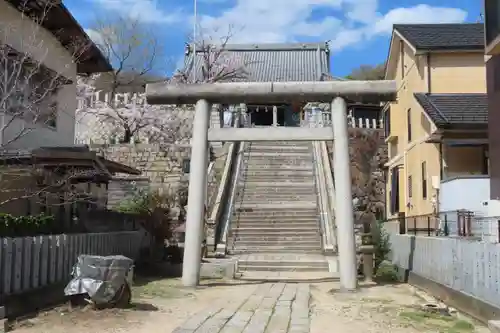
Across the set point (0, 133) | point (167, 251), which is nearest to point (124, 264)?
point (0, 133)

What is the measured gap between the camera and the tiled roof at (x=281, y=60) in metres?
46.3

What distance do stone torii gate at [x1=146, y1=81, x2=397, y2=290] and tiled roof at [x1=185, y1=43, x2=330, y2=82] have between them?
3149 centimetres

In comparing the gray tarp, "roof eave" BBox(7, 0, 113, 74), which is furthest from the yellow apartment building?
the gray tarp

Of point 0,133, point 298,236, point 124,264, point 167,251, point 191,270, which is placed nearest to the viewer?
point 124,264

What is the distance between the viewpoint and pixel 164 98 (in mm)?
13648

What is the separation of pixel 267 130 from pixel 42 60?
6.05m

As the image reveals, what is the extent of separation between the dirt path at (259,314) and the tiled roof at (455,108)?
28.8 feet

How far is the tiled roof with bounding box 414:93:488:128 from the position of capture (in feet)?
64.2

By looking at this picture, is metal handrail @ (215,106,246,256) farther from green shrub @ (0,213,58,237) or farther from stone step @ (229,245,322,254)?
green shrub @ (0,213,58,237)

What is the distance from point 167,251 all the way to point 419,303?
326 inches

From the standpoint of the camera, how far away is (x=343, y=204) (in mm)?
12852

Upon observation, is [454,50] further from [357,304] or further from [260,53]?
[260,53]

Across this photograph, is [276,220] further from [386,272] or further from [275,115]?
[275,115]

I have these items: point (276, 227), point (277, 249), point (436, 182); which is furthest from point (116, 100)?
point (436, 182)
